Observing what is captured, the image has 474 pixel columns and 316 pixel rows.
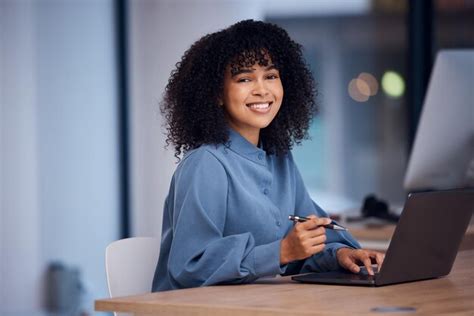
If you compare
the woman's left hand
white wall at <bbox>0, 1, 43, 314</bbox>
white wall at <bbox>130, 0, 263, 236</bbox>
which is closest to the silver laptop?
the woman's left hand

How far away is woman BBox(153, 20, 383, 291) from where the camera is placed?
2043 mm

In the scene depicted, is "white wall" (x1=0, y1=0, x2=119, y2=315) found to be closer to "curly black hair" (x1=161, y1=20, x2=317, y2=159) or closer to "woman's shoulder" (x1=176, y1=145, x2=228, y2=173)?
"curly black hair" (x1=161, y1=20, x2=317, y2=159)

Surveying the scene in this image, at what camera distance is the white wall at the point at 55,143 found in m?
5.43

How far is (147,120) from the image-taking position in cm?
618

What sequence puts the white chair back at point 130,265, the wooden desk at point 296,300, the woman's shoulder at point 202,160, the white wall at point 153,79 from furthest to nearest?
the white wall at point 153,79
the white chair back at point 130,265
the woman's shoulder at point 202,160
the wooden desk at point 296,300

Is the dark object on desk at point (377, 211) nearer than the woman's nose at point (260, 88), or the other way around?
the woman's nose at point (260, 88)

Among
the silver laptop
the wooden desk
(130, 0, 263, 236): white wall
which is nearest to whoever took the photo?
the wooden desk

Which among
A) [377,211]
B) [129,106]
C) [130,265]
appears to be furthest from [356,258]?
[129,106]

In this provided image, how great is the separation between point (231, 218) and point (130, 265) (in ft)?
0.92

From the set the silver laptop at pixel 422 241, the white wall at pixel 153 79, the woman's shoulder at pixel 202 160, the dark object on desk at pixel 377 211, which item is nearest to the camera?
the silver laptop at pixel 422 241

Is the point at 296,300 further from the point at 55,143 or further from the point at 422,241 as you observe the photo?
the point at 55,143

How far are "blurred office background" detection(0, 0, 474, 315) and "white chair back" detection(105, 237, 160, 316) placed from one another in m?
3.18

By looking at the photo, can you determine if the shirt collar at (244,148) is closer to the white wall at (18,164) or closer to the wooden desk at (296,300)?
the wooden desk at (296,300)

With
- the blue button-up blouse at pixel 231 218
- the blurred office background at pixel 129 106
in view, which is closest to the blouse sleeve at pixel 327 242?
the blue button-up blouse at pixel 231 218
